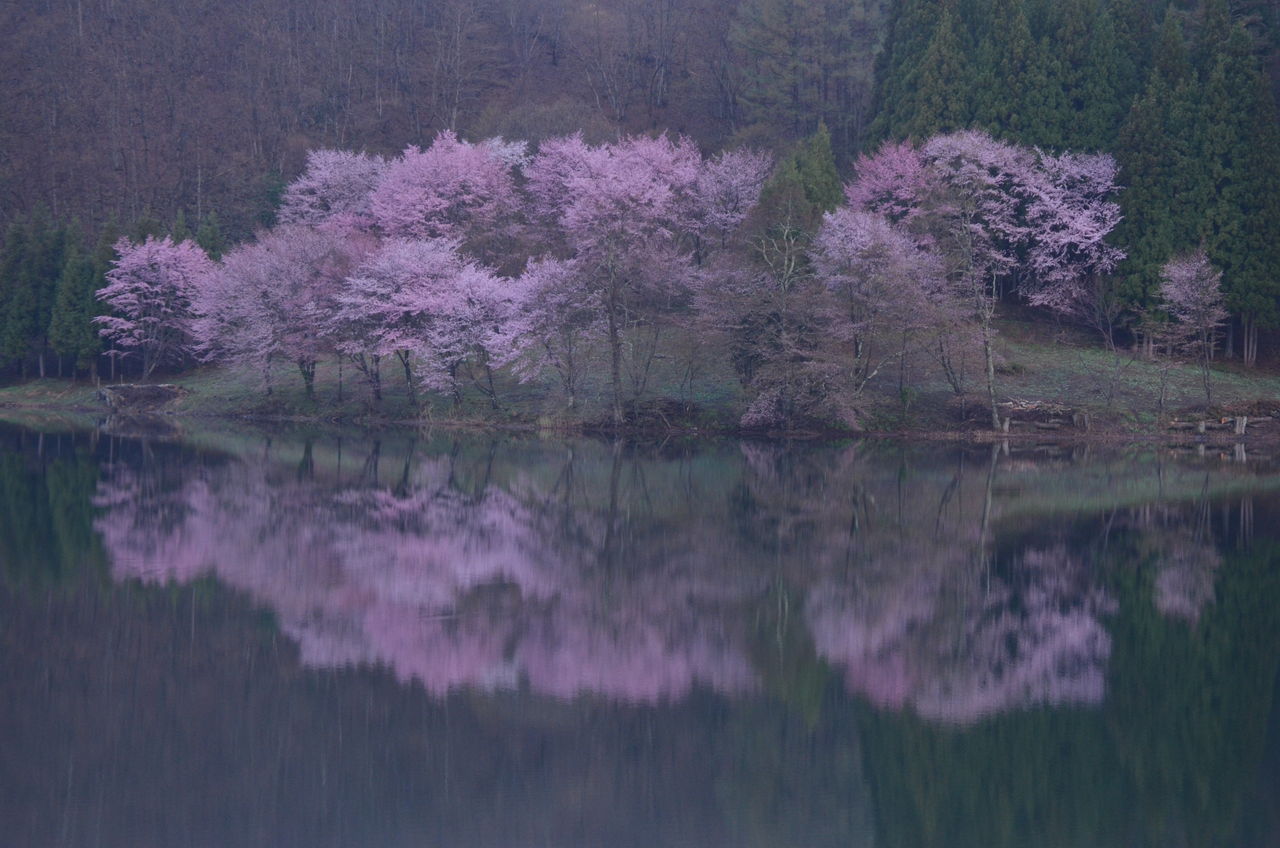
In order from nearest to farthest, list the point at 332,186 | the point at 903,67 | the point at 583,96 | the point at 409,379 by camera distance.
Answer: the point at 409,379 → the point at 903,67 → the point at 332,186 → the point at 583,96

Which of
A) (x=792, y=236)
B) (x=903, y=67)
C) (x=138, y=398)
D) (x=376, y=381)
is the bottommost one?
(x=138, y=398)

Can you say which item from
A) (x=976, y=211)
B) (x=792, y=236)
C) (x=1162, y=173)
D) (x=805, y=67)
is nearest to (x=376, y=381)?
(x=792, y=236)

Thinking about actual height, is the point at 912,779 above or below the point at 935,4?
below

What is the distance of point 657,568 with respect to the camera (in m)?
15.8

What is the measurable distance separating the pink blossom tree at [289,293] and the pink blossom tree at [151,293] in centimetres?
586

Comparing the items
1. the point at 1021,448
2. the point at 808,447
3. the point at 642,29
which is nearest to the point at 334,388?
the point at 808,447

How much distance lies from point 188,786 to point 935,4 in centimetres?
4732

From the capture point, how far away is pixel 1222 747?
919cm

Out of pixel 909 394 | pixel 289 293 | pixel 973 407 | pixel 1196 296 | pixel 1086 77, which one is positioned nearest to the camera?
pixel 1196 296

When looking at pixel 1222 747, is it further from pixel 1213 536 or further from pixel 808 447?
pixel 808 447

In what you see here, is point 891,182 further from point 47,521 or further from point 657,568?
point 47,521

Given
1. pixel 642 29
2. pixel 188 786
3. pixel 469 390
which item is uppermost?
pixel 642 29

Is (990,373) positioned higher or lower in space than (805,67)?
lower

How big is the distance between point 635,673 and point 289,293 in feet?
120
